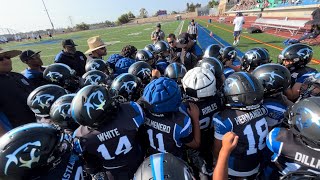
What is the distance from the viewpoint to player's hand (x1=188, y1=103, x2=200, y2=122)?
3.09 meters

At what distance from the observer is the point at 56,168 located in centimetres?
224

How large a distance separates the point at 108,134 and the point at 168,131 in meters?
0.72

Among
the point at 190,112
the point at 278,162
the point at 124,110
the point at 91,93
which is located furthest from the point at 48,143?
the point at 278,162

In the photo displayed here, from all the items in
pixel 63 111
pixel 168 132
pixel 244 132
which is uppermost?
pixel 63 111

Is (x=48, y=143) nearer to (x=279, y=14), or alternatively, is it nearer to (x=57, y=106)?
(x=57, y=106)

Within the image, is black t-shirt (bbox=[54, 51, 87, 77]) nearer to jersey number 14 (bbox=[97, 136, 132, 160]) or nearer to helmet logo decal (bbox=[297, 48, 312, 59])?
jersey number 14 (bbox=[97, 136, 132, 160])

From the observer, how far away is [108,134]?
2660mm

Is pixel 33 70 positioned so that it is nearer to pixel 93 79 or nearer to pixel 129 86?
pixel 93 79

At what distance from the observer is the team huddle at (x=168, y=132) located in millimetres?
2055

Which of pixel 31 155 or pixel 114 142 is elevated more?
pixel 31 155

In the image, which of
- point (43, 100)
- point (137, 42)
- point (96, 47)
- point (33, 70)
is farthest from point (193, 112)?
point (137, 42)

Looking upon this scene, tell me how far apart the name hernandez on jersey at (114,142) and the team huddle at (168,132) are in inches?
0.5

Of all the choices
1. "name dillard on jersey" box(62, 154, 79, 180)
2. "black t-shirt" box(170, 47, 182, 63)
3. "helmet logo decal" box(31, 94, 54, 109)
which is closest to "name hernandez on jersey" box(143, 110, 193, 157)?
"name dillard on jersey" box(62, 154, 79, 180)

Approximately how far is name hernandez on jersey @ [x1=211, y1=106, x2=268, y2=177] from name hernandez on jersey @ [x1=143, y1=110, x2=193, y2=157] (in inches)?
16.0
